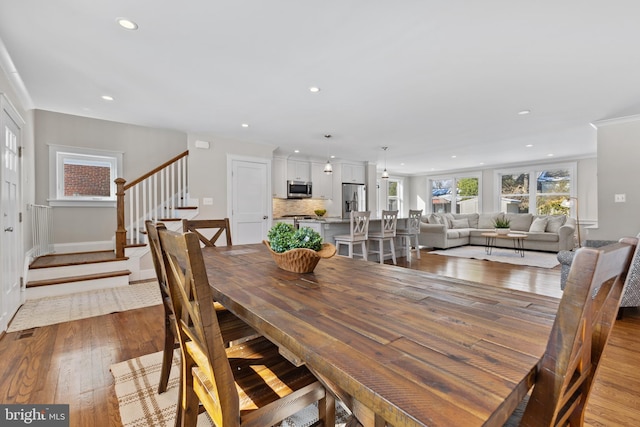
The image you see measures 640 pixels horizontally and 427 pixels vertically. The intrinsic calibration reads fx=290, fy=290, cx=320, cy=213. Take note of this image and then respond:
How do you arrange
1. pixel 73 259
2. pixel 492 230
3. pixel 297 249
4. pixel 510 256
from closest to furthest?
1. pixel 297 249
2. pixel 73 259
3. pixel 510 256
4. pixel 492 230

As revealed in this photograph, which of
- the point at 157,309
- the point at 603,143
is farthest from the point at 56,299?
the point at 603,143

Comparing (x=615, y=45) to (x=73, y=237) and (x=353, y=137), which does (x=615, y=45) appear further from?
(x=73, y=237)

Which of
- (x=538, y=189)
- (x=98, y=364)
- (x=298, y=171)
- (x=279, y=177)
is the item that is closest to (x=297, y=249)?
(x=98, y=364)

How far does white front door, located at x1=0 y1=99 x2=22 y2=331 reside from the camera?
2.57 m

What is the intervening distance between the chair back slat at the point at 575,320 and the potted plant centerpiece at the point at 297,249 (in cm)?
99

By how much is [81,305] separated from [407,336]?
3890 mm

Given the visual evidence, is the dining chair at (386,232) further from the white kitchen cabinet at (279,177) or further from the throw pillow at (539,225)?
the throw pillow at (539,225)

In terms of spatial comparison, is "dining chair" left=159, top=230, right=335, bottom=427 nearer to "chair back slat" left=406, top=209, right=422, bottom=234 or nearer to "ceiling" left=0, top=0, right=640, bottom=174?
"ceiling" left=0, top=0, right=640, bottom=174

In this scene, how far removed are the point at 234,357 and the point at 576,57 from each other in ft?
11.5

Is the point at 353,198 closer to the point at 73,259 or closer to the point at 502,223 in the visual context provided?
the point at 502,223

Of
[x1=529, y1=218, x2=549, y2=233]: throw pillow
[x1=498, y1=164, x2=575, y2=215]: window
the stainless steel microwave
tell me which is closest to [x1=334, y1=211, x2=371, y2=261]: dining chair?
the stainless steel microwave

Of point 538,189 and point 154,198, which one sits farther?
point 538,189

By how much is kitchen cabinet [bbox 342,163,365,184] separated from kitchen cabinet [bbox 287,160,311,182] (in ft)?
3.46

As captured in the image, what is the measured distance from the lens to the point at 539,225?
7.20m
